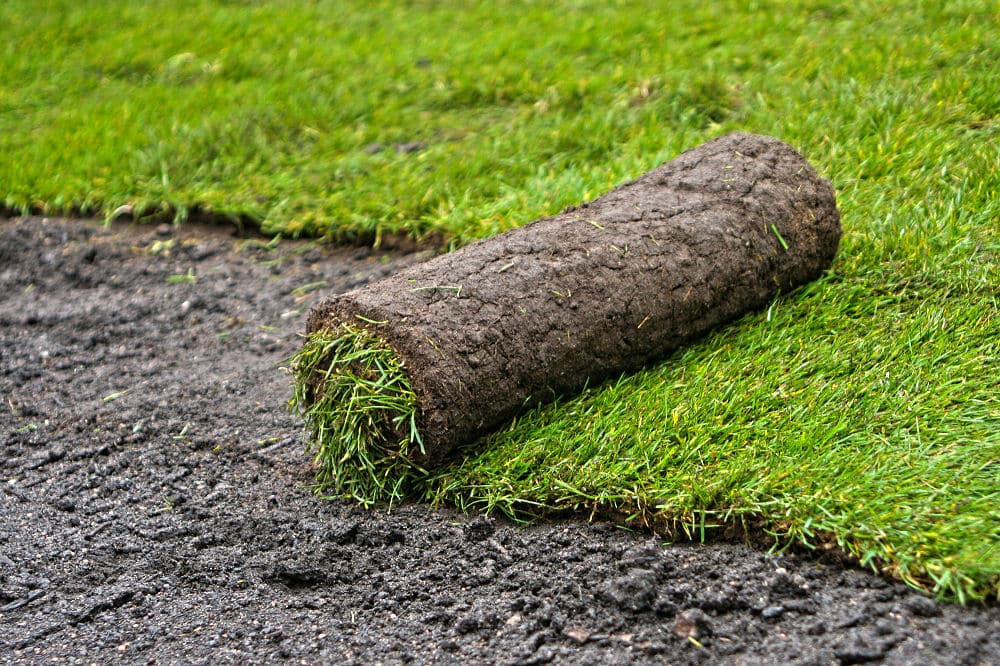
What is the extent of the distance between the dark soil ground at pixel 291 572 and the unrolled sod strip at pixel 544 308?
28 centimetres

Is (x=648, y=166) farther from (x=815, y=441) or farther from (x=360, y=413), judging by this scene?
(x=360, y=413)

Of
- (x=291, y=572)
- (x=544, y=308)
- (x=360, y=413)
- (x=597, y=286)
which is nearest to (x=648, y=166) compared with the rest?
(x=597, y=286)

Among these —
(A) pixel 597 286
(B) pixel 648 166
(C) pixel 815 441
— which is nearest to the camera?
(C) pixel 815 441

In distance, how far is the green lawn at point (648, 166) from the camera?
118 inches

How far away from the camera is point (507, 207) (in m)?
5.06

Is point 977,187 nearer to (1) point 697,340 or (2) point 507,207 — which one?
(1) point 697,340

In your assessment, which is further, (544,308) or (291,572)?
(544,308)

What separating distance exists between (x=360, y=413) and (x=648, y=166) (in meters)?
2.58

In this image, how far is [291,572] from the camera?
2.98m

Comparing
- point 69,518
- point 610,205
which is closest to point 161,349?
point 69,518

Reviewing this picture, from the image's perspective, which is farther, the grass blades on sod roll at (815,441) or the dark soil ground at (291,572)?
the grass blades on sod roll at (815,441)

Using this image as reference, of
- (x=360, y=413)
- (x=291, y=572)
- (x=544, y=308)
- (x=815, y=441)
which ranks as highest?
(x=544, y=308)

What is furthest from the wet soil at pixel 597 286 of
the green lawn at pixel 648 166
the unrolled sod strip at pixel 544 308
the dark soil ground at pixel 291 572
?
the dark soil ground at pixel 291 572

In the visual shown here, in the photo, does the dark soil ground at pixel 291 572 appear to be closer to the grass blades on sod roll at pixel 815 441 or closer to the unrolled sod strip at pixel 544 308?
the grass blades on sod roll at pixel 815 441
